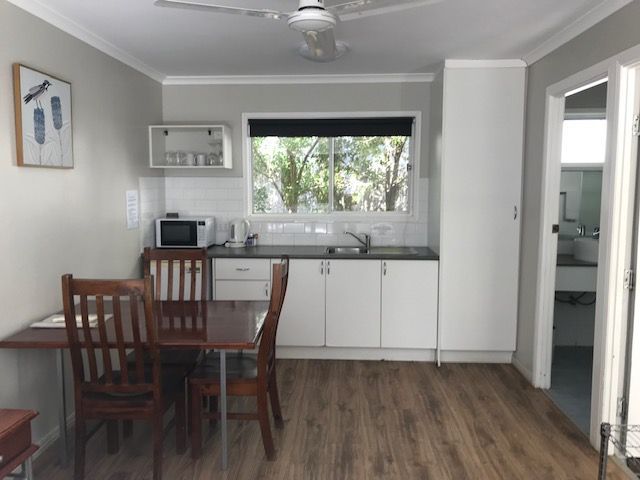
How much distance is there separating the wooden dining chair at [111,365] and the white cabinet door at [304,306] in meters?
1.54

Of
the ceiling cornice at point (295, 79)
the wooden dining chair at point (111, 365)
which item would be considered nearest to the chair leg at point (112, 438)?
the wooden dining chair at point (111, 365)

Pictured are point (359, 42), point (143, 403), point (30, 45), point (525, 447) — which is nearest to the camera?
point (143, 403)

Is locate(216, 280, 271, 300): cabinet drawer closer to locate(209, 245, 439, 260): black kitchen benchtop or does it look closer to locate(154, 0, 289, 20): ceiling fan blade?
locate(209, 245, 439, 260): black kitchen benchtop

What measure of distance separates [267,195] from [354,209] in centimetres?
81

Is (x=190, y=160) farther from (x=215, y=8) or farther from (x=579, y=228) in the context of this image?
(x=579, y=228)

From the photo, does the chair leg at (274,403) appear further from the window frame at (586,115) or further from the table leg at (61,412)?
the window frame at (586,115)

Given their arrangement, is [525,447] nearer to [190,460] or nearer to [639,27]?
[190,460]

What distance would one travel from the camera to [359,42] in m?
3.41

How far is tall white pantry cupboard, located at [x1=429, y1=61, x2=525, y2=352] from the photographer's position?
150 inches

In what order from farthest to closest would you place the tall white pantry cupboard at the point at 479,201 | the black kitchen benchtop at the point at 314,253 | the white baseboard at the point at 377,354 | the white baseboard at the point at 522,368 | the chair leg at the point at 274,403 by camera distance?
the white baseboard at the point at 377,354 → the black kitchen benchtop at the point at 314,253 → the tall white pantry cupboard at the point at 479,201 → the white baseboard at the point at 522,368 → the chair leg at the point at 274,403

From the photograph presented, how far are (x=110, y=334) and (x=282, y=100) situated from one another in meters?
2.74

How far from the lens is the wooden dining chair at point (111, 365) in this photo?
2174 millimetres

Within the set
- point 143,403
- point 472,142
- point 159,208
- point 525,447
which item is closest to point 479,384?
point 525,447

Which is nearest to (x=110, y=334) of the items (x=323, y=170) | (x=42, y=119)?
(x=42, y=119)
